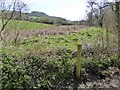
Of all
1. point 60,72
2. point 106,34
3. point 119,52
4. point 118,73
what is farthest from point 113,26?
point 60,72

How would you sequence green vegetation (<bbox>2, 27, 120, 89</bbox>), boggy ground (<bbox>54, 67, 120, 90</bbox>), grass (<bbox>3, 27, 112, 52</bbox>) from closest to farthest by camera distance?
green vegetation (<bbox>2, 27, 120, 89</bbox>) → boggy ground (<bbox>54, 67, 120, 90</bbox>) → grass (<bbox>3, 27, 112, 52</bbox>)

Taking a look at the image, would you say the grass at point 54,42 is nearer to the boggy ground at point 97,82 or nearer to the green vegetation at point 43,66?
the green vegetation at point 43,66

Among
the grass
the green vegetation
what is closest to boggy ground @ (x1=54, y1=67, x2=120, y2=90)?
the green vegetation

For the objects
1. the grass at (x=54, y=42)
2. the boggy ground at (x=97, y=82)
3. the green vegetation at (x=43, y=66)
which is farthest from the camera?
the grass at (x=54, y=42)

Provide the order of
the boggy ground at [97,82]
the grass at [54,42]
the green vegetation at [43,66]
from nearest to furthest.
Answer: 1. the green vegetation at [43,66]
2. the boggy ground at [97,82]
3. the grass at [54,42]

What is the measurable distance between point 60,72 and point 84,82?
0.81m

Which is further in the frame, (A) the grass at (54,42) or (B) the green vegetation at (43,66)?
(A) the grass at (54,42)

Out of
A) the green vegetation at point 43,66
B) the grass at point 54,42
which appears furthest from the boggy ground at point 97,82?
the grass at point 54,42

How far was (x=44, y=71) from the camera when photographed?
263 inches

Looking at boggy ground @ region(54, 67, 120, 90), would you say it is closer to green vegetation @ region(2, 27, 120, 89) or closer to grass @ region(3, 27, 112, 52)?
green vegetation @ region(2, 27, 120, 89)

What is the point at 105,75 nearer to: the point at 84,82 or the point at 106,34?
the point at 84,82

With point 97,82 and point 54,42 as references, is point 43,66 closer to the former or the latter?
point 97,82

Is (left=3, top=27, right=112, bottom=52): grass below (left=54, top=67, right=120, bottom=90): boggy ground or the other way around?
the other way around

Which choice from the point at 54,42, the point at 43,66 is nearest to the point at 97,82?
the point at 43,66
